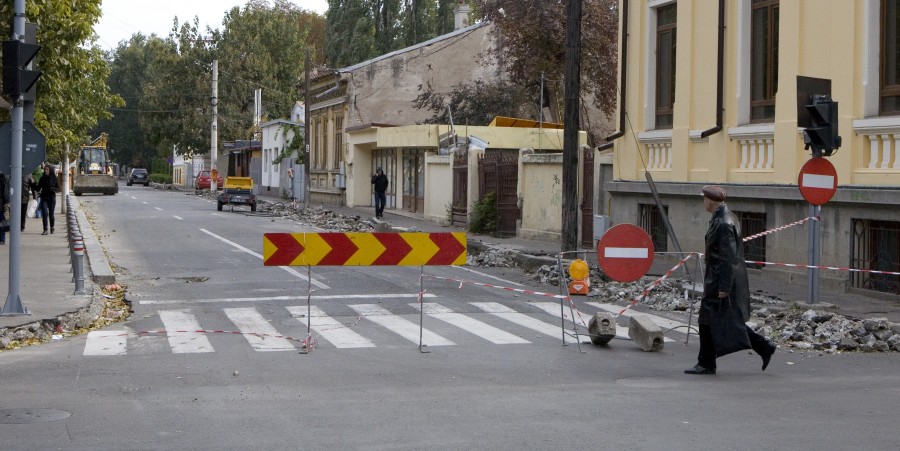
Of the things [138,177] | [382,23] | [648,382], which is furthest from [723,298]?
[138,177]

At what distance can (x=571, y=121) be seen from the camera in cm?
1978

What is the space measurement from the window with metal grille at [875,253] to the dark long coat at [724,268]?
639 cm

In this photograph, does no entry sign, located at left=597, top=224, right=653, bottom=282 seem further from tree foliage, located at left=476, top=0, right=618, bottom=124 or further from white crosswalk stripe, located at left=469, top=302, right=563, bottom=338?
tree foliage, located at left=476, top=0, right=618, bottom=124

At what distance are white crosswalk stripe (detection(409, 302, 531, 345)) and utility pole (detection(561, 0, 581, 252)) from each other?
563 centimetres

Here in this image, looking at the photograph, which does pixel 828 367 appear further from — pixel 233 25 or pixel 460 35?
pixel 233 25

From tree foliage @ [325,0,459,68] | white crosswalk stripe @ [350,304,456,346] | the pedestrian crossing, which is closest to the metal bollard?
the pedestrian crossing

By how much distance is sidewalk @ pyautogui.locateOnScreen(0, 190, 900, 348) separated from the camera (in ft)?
42.1

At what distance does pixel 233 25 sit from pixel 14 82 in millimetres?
67084

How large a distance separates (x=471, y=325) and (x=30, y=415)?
6223mm

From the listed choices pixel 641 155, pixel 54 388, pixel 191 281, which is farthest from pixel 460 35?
pixel 54 388

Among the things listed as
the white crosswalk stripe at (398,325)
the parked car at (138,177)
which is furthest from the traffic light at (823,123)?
the parked car at (138,177)

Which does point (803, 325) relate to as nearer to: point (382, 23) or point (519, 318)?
point (519, 318)

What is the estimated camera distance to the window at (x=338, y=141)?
52.1 m

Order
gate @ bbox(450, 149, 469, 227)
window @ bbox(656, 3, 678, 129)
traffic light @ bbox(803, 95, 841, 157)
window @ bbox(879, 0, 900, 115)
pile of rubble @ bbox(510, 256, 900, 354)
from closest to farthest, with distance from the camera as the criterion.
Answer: pile of rubble @ bbox(510, 256, 900, 354) < traffic light @ bbox(803, 95, 841, 157) < window @ bbox(879, 0, 900, 115) < window @ bbox(656, 3, 678, 129) < gate @ bbox(450, 149, 469, 227)
